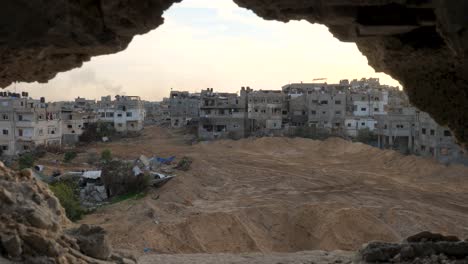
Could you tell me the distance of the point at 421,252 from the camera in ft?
29.2

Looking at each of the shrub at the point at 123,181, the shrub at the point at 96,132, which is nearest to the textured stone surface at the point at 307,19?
the shrub at the point at 123,181

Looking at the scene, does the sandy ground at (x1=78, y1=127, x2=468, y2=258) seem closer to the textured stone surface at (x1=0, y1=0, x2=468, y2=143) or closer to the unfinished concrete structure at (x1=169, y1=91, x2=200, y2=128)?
the textured stone surface at (x1=0, y1=0, x2=468, y2=143)

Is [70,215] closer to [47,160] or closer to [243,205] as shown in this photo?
[243,205]

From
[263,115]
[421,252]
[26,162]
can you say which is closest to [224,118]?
[263,115]

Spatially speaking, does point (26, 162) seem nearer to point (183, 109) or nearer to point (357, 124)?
point (357, 124)

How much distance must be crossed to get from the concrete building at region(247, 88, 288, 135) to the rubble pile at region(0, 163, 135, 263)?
45.4 metres

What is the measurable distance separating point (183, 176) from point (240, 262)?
59.5ft

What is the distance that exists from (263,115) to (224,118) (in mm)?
4191

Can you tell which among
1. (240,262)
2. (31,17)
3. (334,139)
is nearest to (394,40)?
(31,17)

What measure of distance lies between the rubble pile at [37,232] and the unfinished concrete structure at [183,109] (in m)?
55.9

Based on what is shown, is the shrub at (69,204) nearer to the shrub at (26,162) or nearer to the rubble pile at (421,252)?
the shrub at (26,162)

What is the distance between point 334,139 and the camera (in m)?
46.8

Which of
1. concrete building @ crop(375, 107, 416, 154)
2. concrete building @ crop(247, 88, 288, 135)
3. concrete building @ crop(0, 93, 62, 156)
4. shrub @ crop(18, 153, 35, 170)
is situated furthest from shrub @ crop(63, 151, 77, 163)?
concrete building @ crop(375, 107, 416, 154)

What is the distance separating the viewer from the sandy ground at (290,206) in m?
18.8
